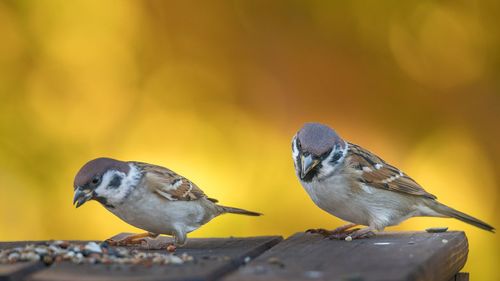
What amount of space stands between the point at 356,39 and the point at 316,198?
162 centimetres

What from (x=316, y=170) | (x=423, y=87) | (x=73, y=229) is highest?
(x=423, y=87)

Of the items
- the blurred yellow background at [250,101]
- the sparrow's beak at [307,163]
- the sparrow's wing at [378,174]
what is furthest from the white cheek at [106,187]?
the blurred yellow background at [250,101]

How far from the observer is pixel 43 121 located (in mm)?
5852

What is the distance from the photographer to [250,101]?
5.75 metres

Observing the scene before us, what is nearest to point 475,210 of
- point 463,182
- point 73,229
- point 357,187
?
point 463,182

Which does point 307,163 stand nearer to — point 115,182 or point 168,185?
point 168,185

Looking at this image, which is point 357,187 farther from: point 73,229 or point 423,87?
point 73,229

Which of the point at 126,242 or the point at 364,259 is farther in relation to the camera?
the point at 126,242

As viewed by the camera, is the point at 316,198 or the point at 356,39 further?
the point at 356,39

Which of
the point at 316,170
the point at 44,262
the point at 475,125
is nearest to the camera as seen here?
the point at 44,262

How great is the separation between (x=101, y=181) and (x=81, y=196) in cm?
11

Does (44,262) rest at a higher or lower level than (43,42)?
lower

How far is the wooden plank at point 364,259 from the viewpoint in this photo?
2.82 metres

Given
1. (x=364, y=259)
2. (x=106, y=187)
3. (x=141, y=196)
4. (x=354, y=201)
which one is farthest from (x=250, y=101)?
(x=364, y=259)
